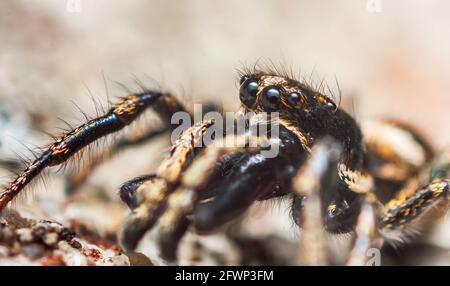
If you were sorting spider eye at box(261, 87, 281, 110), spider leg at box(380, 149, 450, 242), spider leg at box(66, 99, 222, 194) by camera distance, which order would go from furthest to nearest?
1. spider leg at box(66, 99, 222, 194)
2. spider leg at box(380, 149, 450, 242)
3. spider eye at box(261, 87, 281, 110)

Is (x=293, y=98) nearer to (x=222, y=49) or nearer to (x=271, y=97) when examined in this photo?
(x=271, y=97)

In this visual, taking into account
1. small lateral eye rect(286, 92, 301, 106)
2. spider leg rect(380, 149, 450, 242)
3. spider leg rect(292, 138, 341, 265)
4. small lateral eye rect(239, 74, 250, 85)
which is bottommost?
spider leg rect(380, 149, 450, 242)

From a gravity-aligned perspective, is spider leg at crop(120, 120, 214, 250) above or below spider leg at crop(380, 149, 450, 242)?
above

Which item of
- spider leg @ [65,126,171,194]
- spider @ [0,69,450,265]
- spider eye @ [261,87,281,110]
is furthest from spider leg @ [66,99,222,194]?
spider eye @ [261,87,281,110]

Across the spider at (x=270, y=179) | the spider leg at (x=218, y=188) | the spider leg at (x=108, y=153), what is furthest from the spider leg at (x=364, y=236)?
the spider leg at (x=108, y=153)

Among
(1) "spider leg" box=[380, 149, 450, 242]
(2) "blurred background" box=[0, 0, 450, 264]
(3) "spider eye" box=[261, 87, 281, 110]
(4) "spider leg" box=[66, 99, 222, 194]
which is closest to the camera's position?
(3) "spider eye" box=[261, 87, 281, 110]

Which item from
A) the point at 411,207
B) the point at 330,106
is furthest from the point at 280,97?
the point at 411,207

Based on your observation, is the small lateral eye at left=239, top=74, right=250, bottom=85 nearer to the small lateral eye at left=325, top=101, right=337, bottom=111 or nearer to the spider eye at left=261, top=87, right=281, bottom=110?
the spider eye at left=261, top=87, right=281, bottom=110
